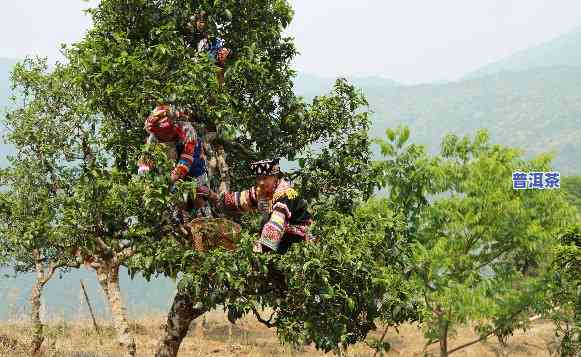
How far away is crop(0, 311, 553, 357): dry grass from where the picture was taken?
18.9 metres

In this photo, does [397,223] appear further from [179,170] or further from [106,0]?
[106,0]

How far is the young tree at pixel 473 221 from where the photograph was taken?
1570 cm

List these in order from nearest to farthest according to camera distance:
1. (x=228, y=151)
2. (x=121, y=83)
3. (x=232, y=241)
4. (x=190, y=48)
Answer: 1. (x=232, y=241)
2. (x=121, y=83)
3. (x=190, y=48)
4. (x=228, y=151)

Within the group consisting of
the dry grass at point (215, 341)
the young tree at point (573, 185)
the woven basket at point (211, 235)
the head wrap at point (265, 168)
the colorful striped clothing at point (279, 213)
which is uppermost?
the young tree at point (573, 185)

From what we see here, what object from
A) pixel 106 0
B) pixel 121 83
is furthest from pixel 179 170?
pixel 106 0

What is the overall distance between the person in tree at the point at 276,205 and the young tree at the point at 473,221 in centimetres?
916

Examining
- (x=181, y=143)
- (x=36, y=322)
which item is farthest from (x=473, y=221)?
(x=36, y=322)

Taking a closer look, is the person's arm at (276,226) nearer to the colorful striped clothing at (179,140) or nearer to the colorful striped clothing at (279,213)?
the colorful striped clothing at (279,213)

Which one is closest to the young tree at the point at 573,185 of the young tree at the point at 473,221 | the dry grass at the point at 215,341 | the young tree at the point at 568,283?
the dry grass at the point at 215,341

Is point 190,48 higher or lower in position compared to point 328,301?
higher

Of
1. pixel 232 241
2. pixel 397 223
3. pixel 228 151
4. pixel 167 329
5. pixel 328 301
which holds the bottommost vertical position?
pixel 167 329

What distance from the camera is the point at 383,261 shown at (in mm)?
6977

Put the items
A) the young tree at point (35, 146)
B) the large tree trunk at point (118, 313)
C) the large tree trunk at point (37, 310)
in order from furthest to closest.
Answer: the large tree trunk at point (37, 310)
the young tree at point (35, 146)
the large tree trunk at point (118, 313)

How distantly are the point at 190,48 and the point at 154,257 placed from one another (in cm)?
326
